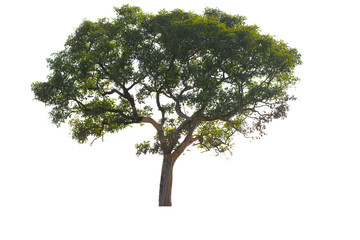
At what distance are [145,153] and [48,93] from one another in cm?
525

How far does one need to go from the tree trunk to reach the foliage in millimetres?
569

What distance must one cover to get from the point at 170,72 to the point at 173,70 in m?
0.16

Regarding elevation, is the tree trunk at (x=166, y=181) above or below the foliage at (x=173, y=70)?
below

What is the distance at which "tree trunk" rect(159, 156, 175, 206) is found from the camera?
19297 millimetres

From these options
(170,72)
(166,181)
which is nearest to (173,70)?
(170,72)

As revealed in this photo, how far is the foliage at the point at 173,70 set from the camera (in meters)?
17.1

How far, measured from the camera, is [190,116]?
18.9 metres

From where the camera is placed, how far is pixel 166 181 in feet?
63.4

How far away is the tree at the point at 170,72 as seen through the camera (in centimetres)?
1712

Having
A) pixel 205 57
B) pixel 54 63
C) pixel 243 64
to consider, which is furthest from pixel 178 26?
pixel 54 63

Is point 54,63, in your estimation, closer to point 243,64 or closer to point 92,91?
point 92,91

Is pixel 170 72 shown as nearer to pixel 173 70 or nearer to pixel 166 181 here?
pixel 173 70

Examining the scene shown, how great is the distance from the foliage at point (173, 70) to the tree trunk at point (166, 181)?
569 mm

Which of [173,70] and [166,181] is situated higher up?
[173,70]
